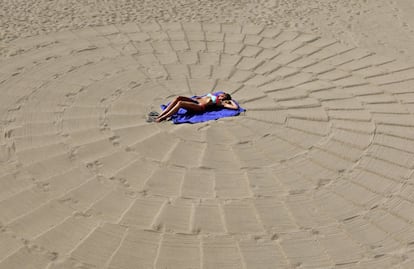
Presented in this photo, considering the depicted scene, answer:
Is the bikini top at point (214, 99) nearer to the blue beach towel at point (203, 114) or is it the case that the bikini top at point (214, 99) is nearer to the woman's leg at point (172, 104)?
the blue beach towel at point (203, 114)

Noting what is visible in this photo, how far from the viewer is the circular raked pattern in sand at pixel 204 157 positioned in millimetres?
5730

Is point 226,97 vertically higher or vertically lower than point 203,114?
higher

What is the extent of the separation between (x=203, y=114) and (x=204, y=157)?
3.64ft

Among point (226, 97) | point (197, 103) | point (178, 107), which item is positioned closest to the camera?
point (178, 107)

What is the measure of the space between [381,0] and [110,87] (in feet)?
27.8

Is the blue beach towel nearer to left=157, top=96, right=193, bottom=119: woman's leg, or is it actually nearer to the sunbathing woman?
the sunbathing woman

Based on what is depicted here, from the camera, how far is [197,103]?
318 inches

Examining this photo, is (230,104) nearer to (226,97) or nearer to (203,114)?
(226,97)

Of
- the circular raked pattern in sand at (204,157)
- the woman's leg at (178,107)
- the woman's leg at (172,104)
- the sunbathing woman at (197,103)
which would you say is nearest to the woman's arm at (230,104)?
the sunbathing woman at (197,103)

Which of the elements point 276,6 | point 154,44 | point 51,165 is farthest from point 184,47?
point 51,165

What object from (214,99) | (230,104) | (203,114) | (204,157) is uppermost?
(214,99)

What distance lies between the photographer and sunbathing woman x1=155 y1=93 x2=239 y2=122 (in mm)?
7883

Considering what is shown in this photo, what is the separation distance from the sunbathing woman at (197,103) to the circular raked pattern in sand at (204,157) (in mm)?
208

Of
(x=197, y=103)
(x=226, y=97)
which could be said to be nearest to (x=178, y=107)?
(x=197, y=103)
